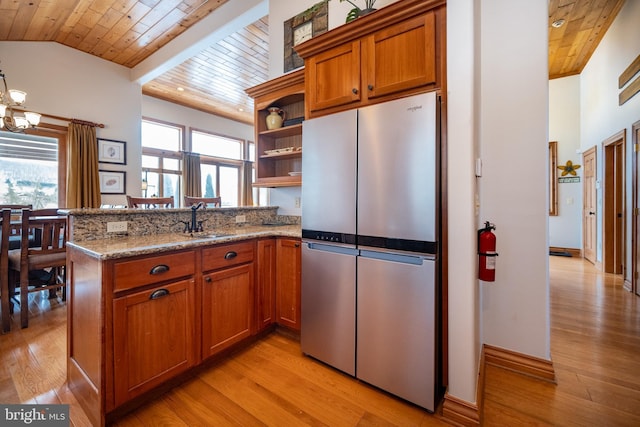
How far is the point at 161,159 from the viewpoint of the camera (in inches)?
244

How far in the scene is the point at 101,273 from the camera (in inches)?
52.9

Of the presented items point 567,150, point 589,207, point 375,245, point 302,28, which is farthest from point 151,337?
point 567,150

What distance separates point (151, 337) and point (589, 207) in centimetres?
716

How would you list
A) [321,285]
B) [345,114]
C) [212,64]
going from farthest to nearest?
1. [212,64]
2. [321,285]
3. [345,114]

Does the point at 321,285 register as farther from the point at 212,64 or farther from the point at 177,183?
the point at 177,183

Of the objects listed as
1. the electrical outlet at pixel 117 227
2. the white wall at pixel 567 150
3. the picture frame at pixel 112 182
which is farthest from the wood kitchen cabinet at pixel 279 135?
the white wall at pixel 567 150

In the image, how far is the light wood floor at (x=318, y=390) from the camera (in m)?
1.49

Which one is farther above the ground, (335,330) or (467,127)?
(467,127)

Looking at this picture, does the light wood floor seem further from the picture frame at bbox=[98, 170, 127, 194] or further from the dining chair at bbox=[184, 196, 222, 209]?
the picture frame at bbox=[98, 170, 127, 194]

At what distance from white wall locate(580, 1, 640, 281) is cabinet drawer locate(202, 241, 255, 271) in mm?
4844

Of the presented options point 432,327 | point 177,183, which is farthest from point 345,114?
point 177,183

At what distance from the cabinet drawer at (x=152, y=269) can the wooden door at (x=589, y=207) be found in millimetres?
6550

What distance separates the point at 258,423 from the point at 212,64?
503 centimetres

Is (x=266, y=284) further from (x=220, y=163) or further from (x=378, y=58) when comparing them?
(x=220, y=163)
